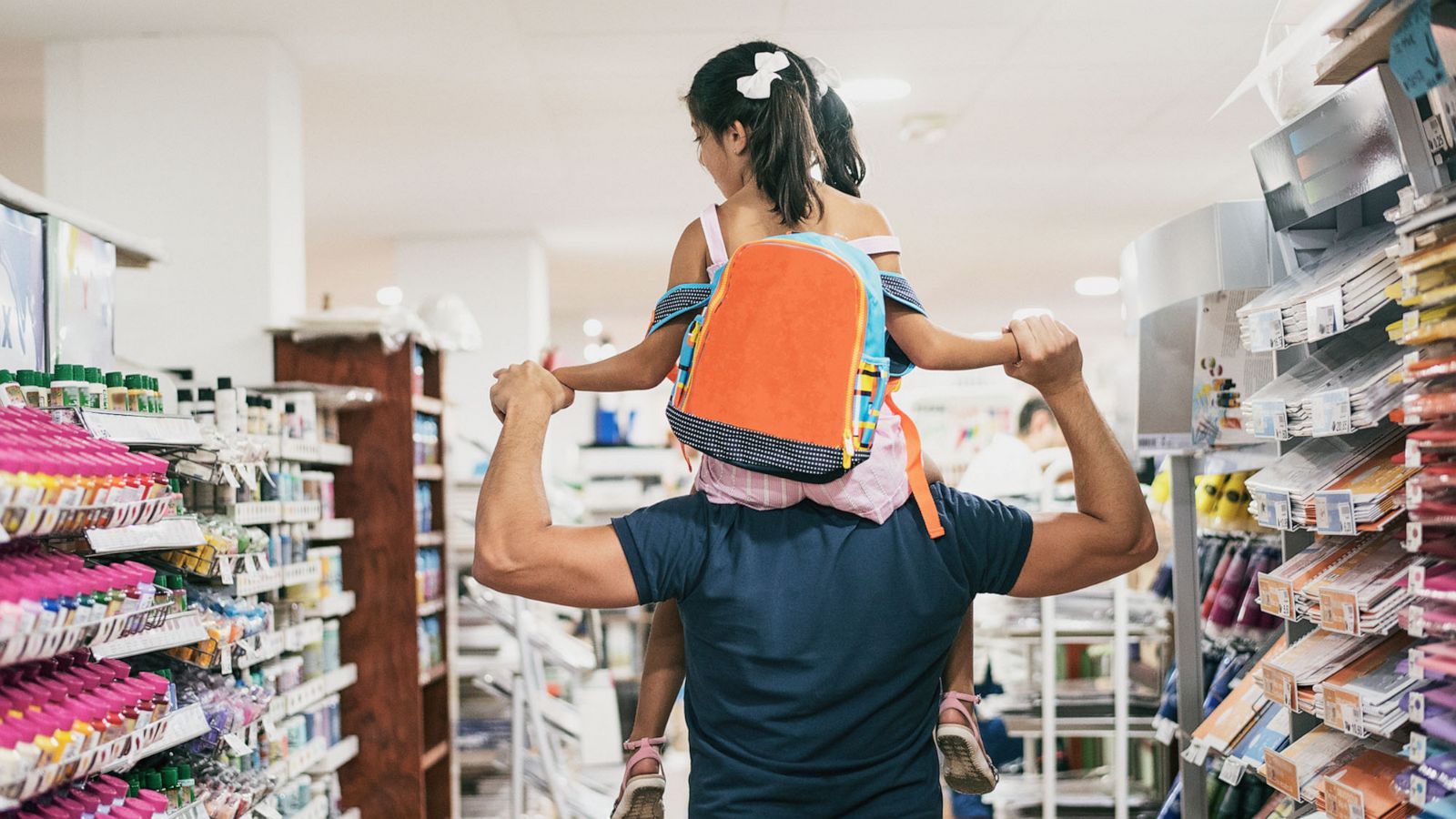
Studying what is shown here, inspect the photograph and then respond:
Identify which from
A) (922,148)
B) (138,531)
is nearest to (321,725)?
(138,531)

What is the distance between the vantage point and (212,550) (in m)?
2.58

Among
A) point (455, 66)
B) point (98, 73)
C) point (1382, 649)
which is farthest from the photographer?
point (455, 66)

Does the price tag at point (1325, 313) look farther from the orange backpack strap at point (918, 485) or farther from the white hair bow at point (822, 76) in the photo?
the white hair bow at point (822, 76)

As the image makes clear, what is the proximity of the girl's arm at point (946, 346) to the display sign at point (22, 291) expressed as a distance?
65.8 inches

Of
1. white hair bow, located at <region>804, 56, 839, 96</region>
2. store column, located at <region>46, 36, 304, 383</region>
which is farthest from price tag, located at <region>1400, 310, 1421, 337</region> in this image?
store column, located at <region>46, 36, 304, 383</region>

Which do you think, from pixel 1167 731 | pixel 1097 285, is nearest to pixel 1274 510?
pixel 1167 731

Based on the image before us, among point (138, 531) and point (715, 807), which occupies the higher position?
point (138, 531)

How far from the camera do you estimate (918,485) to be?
5.74ft

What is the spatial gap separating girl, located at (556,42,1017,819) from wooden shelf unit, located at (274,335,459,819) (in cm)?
268

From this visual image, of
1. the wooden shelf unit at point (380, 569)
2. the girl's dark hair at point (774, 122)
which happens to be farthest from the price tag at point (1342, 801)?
the wooden shelf unit at point (380, 569)

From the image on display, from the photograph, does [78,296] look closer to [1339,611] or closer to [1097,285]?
[1339,611]

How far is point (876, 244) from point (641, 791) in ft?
3.05

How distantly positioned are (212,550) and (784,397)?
154cm

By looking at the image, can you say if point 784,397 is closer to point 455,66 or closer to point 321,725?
point 321,725
